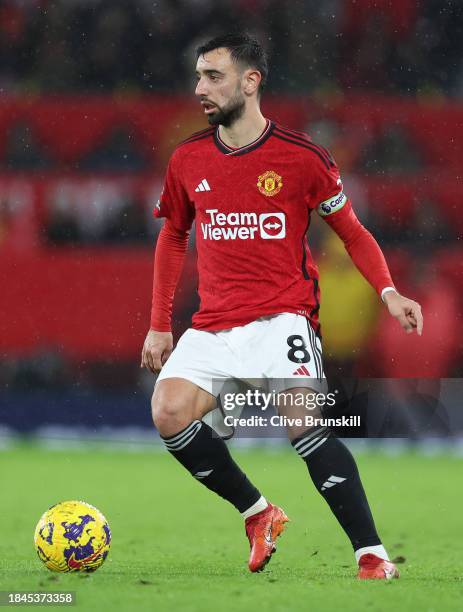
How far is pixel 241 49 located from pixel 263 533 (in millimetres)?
1889

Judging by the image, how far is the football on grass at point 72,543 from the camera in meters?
4.50

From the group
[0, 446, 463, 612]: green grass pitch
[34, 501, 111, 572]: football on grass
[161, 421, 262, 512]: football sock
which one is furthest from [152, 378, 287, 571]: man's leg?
[34, 501, 111, 572]: football on grass

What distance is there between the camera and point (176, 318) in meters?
12.6

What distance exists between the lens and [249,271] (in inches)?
186

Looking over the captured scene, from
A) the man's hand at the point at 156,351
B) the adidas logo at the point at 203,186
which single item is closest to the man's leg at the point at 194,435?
the man's hand at the point at 156,351

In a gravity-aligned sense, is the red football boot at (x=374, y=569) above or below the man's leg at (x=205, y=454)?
below

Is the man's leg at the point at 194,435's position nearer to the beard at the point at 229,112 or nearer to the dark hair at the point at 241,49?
the beard at the point at 229,112

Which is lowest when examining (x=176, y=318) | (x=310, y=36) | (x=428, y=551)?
(x=428, y=551)

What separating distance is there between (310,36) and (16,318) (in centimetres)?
492

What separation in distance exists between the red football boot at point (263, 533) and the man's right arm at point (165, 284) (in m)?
0.72

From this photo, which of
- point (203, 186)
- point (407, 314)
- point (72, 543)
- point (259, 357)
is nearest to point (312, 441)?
point (259, 357)

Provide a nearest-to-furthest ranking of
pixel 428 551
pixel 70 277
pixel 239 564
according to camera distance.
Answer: pixel 239 564 < pixel 428 551 < pixel 70 277

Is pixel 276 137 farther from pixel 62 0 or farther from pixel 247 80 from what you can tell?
pixel 62 0

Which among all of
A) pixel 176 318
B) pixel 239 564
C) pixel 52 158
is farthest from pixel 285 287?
pixel 52 158
